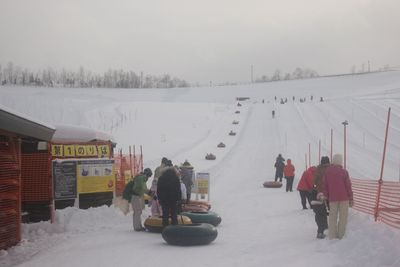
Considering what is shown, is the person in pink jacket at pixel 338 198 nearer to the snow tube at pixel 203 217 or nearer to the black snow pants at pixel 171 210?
the black snow pants at pixel 171 210

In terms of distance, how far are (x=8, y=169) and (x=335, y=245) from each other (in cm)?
713

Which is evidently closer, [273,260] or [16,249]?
[273,260]

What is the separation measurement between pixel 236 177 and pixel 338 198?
20.4 metres

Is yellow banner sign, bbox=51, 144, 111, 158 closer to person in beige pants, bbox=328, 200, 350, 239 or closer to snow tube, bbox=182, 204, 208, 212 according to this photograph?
snow tube, bbox=182, 204, 208, 212

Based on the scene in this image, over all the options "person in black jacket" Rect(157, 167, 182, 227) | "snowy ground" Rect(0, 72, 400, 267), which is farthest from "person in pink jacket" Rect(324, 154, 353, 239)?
"person in black jacket" Rect(157, 167, 182, 227)

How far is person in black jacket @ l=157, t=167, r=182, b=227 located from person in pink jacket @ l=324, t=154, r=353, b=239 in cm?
350

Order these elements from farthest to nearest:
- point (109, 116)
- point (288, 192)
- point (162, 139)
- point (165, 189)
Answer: point (109, 116)
point (162, 139)
point (288, 192)
point (165, 189)

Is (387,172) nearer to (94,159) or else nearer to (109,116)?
(94,159)

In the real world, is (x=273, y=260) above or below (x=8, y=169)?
below

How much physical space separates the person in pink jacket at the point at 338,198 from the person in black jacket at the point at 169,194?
350 cm

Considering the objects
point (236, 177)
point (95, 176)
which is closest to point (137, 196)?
point (95, 176)

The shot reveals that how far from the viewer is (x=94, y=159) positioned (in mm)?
16578

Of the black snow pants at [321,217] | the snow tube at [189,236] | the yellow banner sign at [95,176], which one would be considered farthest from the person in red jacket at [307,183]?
the yellow banner sign at [95,176]

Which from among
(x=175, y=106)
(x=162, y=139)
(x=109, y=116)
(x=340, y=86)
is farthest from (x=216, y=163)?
(x=340, y=86)
